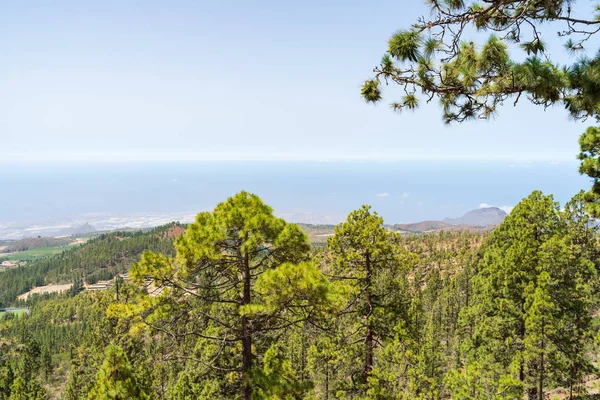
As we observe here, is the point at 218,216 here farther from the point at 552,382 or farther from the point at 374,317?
the point at 552,382

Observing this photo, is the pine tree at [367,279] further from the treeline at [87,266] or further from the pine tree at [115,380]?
the treeline at [87,266]

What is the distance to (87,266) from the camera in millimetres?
168375

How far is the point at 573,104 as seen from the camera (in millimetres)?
5344

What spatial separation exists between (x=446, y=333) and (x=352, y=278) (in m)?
35.4

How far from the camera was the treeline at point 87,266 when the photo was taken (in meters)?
159

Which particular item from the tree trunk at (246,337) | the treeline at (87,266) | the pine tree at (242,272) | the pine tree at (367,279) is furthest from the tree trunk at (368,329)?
the treeline at (87,266)

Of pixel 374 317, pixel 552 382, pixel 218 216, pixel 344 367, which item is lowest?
pixel 552 382

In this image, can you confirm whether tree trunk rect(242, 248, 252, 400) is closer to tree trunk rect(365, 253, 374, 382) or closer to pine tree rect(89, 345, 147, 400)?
pine tree rect(89, 345, 147, 400)

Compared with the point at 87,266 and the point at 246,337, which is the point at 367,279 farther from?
the point at 87,266

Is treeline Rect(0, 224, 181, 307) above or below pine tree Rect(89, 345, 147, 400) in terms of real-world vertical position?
below

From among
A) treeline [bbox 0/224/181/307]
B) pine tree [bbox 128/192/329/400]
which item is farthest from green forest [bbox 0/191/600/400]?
treeline [bbox 0/224/181/307]

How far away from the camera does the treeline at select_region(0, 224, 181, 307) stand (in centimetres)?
15888

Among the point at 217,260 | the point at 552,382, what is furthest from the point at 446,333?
the point at 217,260

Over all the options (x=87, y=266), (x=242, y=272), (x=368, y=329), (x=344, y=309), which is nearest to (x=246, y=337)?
(x=242, y=272)
